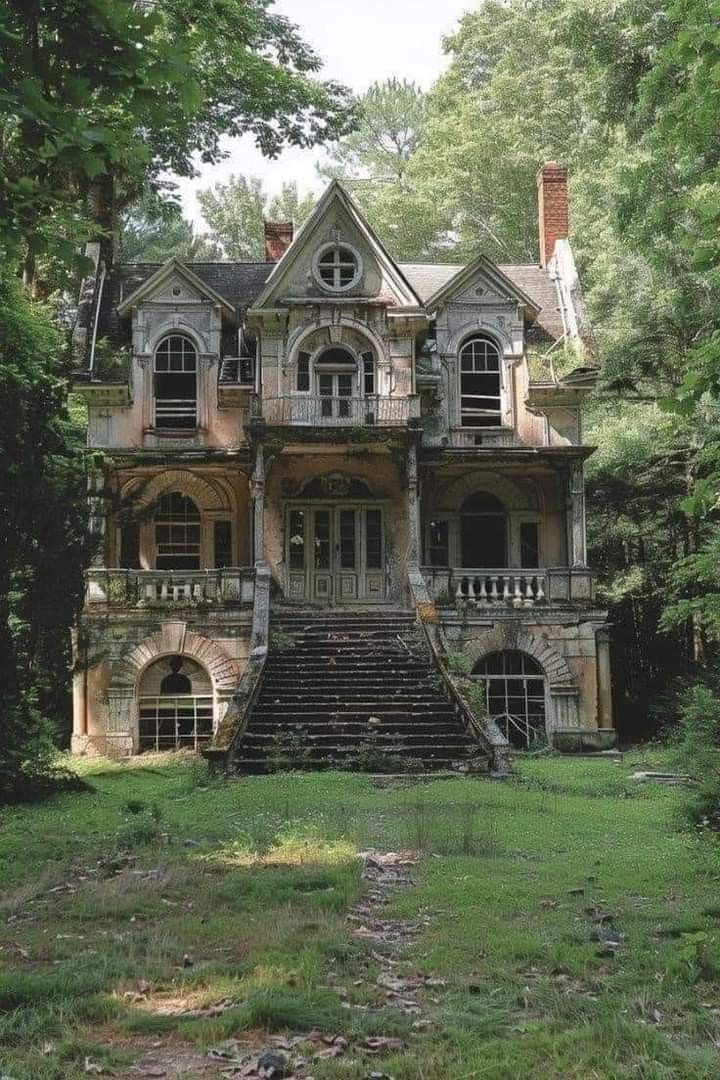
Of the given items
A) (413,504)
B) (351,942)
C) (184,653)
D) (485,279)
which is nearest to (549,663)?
(413,504)

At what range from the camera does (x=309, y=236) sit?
26781mm

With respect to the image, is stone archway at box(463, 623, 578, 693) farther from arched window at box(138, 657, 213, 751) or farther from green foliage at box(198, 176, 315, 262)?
green foliage at box(198, 176, 315, 262)

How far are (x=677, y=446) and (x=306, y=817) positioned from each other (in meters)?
17.7

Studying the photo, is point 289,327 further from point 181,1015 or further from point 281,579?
point 181,1015

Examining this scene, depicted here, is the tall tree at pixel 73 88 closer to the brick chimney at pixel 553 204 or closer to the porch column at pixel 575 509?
the porch column at pixel 575 509

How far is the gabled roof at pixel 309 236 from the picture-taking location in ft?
87.0

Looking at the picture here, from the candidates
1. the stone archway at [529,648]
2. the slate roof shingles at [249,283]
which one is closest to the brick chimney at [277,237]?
the slate roof shingles at [249,283]

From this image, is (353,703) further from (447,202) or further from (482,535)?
(447,202)

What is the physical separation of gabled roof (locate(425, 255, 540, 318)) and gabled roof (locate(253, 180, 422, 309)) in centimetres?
117

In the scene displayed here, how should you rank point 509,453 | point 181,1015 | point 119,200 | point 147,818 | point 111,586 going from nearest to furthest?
point 181,1015
point 147,818
point 111,586
point 509,453
point 119,200

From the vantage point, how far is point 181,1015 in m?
5.60

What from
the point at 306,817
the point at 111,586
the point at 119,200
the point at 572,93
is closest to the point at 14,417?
the point at 306,817

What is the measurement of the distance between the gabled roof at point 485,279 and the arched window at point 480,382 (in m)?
1.22

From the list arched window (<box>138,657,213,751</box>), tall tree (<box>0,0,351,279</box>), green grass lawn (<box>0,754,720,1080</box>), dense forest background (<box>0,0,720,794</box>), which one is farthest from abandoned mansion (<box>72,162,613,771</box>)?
tall tree (<box>0,0,351,279</box>)
